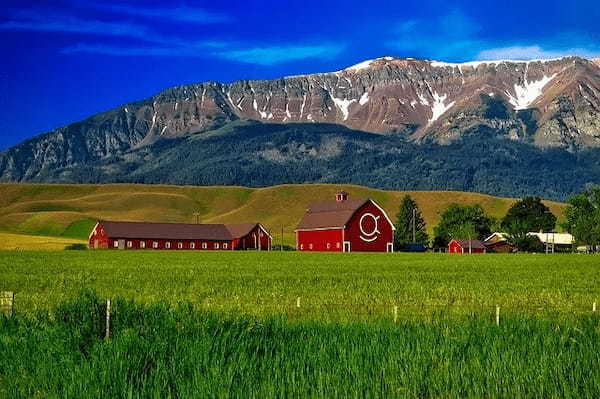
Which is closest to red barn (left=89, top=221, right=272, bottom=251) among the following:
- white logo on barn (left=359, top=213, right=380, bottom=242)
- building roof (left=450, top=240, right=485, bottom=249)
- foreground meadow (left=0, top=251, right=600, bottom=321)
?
white logo on barn (left=359, top=213, right=380, bottom=242)

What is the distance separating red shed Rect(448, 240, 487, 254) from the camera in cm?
16525

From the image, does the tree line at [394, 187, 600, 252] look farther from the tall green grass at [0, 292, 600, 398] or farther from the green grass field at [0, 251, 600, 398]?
the tall green grass at [0, 292, 600, 398]

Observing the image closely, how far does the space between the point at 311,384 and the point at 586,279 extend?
137ft

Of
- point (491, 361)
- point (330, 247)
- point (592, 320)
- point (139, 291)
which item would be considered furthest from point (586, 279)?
point (330, 247)

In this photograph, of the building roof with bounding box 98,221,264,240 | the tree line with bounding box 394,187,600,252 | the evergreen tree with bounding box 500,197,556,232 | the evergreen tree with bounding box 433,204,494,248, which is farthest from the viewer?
the evergreen tree with bounding box 500,197,556,232

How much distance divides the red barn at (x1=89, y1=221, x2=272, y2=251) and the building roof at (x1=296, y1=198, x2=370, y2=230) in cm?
1554

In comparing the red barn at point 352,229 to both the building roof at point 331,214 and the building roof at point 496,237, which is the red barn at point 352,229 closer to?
the building roof at point 331,214

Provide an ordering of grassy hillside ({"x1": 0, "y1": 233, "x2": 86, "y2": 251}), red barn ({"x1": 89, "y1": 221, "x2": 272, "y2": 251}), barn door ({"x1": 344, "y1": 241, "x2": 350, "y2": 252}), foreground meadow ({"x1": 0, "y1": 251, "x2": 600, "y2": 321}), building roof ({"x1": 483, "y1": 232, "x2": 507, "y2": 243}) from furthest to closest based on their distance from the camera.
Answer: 1. building roof ({"x1": 483, "y1": 232, "x2": 507, "y2": 243})
2. red barn ({"x1": 89, "y1": 221, "x2": 272, "y2": 251})
3. barn door ({"x1": 344, "y1": 241, "x2": 350, "y2": 252})
4. grassy hillside ({"x1": 0, "y1": 233, "x2": 86, "y2": 251})
5. foreground meadow ({"x1": 0, "y1": 251, "x2": 600, "y2": 321})

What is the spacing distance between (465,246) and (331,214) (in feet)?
99.4

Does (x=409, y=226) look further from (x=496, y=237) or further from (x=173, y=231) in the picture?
(x=173, y=231)

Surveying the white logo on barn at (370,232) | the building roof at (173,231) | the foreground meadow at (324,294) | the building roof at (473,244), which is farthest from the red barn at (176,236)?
the foreground meadow at (324,294)

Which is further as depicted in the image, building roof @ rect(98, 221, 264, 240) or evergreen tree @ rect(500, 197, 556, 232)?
evergreen tree @ rect(500, 197, 556, 232)

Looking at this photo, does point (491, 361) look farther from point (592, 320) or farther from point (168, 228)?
point (168, 228)

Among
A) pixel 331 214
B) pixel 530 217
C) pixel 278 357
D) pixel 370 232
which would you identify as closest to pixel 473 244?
pixel 530 217
